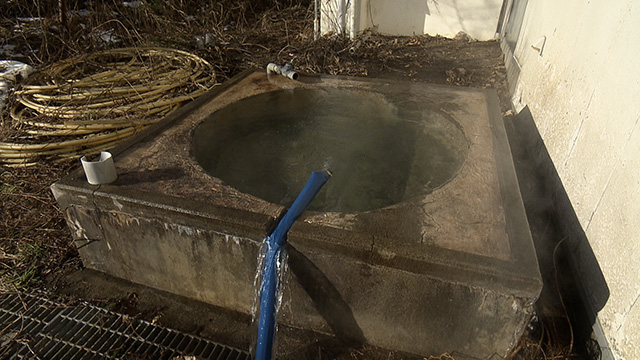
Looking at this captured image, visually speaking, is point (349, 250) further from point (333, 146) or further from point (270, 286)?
point (333, 146)

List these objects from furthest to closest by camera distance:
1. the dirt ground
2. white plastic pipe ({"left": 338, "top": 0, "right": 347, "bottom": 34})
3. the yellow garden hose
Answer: white plastic pipe ({"left": 338, "top": 0, "right": 347, "bottom": 34}) < the yellow garden hose < the dirt ground

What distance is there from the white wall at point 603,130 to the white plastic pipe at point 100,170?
281 cm

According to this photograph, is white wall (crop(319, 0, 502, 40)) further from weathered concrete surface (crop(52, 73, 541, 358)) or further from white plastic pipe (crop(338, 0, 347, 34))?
weathered concrete surface (crop(52, 73, 541, 358))

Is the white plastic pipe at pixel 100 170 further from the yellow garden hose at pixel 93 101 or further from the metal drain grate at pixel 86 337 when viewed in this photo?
the yellow garden hose at pixel 93 101

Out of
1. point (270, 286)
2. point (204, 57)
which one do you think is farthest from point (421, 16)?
point (270, 286)

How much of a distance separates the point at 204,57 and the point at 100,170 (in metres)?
3.93

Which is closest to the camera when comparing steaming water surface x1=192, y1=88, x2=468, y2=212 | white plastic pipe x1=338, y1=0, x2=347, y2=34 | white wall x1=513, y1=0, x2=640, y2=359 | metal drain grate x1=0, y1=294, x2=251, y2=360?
white wall x1=513, y1=0, x2=640, y2=359

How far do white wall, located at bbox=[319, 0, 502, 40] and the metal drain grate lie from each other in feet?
18.3

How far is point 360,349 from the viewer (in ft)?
7.26

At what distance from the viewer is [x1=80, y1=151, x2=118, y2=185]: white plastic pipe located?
7.50 ft

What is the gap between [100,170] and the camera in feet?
7.59

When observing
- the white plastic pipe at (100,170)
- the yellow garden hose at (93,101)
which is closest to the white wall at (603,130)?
the white plastic pipe at (100,170)

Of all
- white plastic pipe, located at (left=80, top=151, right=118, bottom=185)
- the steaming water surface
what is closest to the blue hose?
→ white plastic pipe, located at (left=80, top=151, right=118, bottom=185)

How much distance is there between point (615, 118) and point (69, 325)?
3.47 metres
